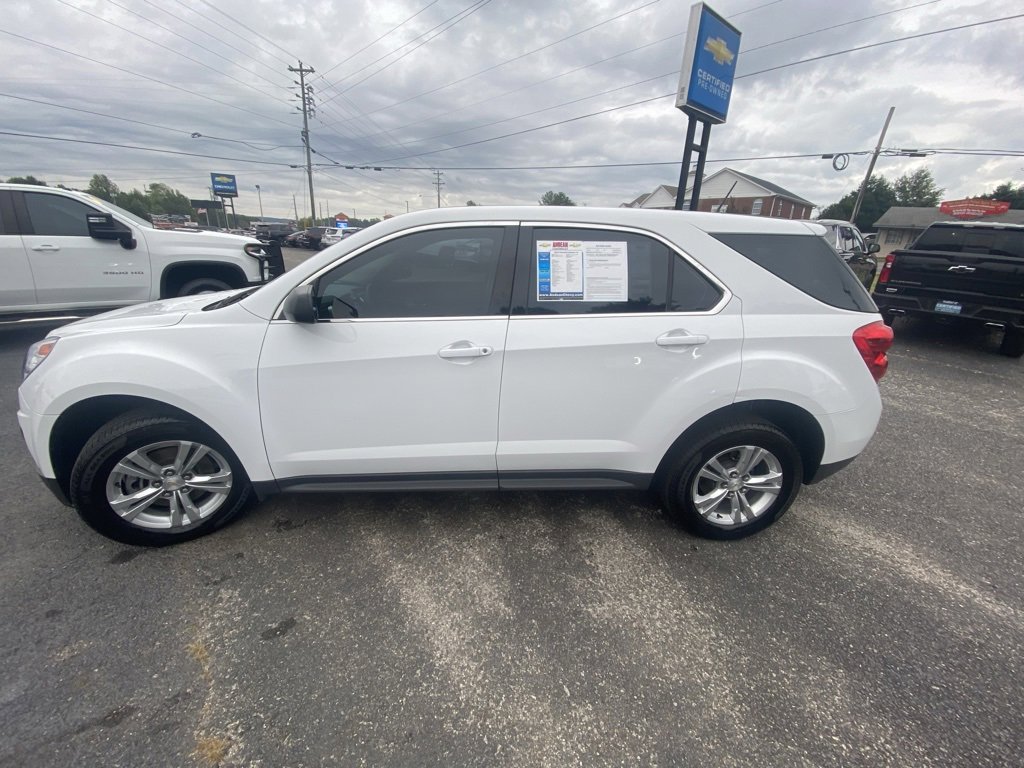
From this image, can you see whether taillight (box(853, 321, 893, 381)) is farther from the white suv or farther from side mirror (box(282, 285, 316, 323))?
side mirror (box(282, 285, 316, 323))

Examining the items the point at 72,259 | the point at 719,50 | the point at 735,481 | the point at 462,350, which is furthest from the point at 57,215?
the point at 719,50

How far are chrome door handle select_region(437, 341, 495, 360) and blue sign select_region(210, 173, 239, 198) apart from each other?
59.5 metres

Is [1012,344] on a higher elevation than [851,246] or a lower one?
lower

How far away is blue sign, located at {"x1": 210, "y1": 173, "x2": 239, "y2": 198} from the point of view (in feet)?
163

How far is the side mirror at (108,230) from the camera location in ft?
17.8

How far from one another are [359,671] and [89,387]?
1.81 m

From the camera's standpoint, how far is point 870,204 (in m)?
61.8

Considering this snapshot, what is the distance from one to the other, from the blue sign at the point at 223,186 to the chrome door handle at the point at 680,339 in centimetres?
5999

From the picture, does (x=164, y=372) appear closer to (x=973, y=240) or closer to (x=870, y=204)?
(x=973, y=240)

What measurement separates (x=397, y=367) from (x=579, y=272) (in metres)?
1.01

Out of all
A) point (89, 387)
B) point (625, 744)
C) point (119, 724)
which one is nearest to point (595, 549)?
point (625, 744)

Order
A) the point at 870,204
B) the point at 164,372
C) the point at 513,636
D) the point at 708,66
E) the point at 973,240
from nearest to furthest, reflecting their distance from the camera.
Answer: the point at 513,636 → the point at 164,372 → the point at 973,240 → the point at 708,66 → the point at 870,204

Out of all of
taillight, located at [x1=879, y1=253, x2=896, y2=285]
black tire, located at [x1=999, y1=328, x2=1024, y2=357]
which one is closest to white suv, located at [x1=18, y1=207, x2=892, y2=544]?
taillight, located at [x1=879, y1=253, x2=896, y2=285]

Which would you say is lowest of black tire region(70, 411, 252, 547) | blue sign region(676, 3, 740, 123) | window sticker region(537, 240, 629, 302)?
black tire region(70, 411, 252, 547)
